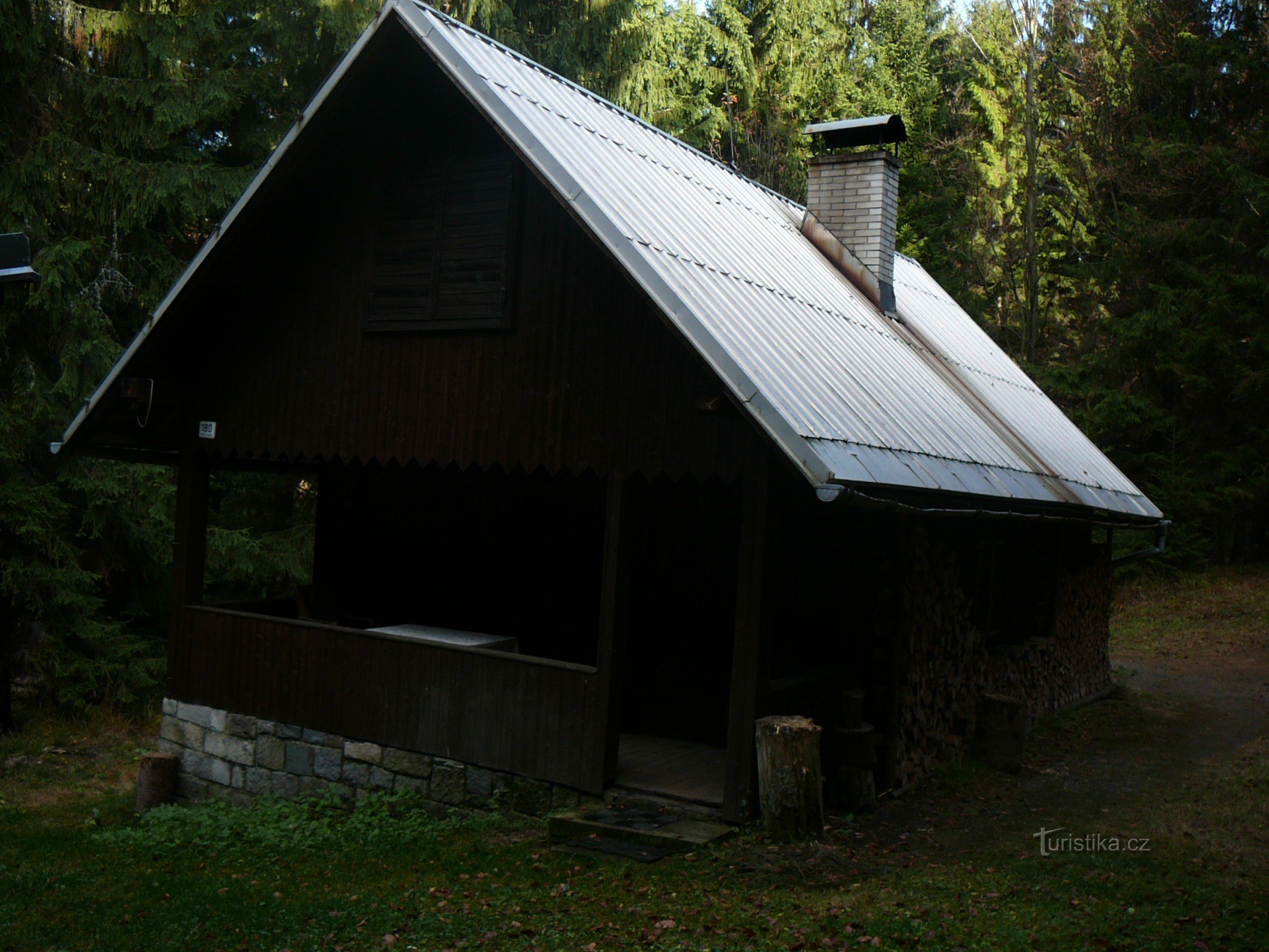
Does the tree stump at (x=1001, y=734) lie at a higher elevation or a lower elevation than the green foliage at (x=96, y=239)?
lower

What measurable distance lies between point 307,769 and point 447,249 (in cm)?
468

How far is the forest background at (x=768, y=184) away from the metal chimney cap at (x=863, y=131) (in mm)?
7515

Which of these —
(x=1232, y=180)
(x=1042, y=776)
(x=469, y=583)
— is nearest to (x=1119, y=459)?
(x=1232, y=180)

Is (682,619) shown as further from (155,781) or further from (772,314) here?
(155,781)

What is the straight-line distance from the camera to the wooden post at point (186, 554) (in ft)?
37.2

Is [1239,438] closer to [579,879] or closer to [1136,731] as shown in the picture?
[1136,731]

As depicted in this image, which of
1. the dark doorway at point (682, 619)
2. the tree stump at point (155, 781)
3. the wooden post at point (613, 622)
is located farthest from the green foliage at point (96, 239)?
the wooden post at point (613, 622)

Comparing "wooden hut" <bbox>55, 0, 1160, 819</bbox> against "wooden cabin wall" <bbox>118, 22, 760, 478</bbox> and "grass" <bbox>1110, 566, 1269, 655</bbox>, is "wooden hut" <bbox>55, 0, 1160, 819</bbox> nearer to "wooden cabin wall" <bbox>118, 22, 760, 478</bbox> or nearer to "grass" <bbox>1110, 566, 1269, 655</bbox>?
"wooden cabin wall" <bbox>118, 22, 760, 478</bbox>

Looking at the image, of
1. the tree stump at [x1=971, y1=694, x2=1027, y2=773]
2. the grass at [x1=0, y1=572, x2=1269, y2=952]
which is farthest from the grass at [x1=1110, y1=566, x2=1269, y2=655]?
the tree stump at [x1=971, y1=694, x2=1027, y2=773]

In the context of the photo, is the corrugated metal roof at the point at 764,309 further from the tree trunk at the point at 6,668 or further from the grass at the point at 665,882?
the tree trunk at the point at 6,668

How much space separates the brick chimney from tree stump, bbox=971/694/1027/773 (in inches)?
183

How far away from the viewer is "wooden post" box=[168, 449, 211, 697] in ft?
37.2

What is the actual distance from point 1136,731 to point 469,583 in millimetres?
7585

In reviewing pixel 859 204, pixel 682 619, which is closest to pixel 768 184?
pixel 859 204
